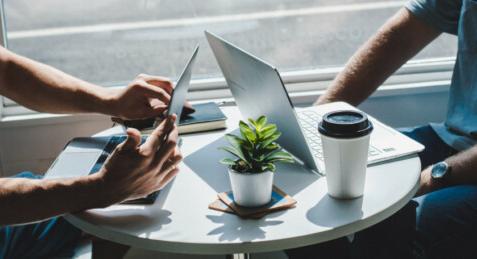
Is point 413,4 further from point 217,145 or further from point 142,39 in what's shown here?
point 142,39

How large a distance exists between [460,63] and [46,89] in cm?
121

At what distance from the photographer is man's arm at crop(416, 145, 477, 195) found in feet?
5.22

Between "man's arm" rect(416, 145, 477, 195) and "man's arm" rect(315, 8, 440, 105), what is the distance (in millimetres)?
436

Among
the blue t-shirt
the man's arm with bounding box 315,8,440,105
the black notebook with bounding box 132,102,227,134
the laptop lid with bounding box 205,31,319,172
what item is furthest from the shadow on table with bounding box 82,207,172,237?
the blue t-shirt

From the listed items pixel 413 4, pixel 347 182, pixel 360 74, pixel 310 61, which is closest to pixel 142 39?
pixel 310 61

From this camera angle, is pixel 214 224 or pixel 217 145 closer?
pixel 214 224

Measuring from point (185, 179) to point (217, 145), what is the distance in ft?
0.72

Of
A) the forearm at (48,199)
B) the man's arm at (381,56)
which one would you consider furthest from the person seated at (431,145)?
the forearm at (48,199)

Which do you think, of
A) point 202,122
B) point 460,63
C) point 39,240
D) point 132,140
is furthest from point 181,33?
point 132,140

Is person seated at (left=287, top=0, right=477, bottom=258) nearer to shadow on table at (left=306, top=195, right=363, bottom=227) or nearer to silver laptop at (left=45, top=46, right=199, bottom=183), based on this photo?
shadow on table at (left=306, top=195, right=363, bottom=227)

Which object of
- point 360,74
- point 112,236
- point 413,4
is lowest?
point 112,236

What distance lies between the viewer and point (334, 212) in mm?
1172

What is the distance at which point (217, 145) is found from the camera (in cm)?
157

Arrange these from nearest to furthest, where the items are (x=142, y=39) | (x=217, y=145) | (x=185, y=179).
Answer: (x=185, y=179) < (x=217, y=145) < (x=142, y=39)
